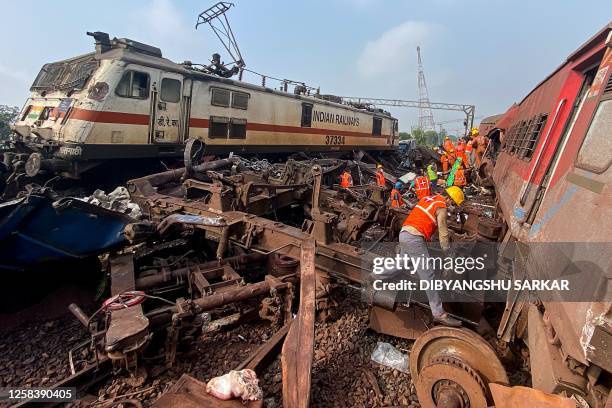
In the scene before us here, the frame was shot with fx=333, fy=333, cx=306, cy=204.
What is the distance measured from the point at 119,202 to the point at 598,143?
17.5 ft

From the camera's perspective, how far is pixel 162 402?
6.91 feet

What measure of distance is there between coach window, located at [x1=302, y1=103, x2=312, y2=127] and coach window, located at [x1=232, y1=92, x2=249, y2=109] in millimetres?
2802

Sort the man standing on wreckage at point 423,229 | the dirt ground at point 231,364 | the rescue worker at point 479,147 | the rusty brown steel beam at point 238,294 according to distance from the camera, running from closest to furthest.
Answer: the dirt ground at point 231,364, the rusty brown steel beam at point 238,294, the man standing on wreckage at point 423,229, the rescue worker at point 479,147

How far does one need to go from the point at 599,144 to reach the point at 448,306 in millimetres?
1995

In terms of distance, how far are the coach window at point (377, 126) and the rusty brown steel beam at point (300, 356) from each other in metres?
14.8

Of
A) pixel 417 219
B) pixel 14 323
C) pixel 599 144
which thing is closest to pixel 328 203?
Answer: pixel 417 219

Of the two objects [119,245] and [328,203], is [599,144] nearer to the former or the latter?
[328,203]

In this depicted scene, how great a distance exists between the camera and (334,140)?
1351cm

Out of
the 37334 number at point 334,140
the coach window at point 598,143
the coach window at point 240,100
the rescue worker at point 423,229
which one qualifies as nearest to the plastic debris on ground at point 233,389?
the rescue worker at point 423,229

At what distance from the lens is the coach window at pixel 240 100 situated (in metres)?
8.89

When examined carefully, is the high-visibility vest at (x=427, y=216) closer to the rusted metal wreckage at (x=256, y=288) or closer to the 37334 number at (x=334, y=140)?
the rusted metal wreckage at (x=256, y=288)

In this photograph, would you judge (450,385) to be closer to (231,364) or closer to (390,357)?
(390,357)

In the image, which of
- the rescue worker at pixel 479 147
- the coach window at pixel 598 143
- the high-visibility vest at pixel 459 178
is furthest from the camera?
the rescue worker at pixel 479 147

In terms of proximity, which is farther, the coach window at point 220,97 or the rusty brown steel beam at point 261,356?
the coach window at point 220,97
